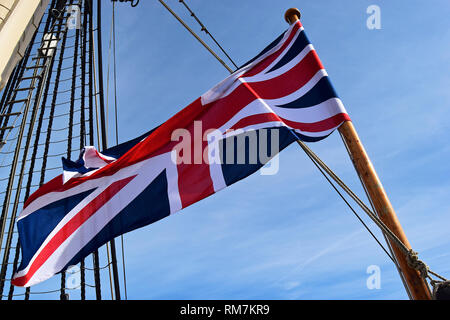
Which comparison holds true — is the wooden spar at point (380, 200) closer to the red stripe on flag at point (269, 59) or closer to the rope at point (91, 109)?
the red stripe on flag at point (269, 59)

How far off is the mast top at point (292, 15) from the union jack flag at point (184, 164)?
0.43 feet

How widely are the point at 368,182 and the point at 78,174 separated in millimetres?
3254

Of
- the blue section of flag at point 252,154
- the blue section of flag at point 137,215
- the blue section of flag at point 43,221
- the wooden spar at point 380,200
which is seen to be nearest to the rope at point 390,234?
the wooden spar at point 380,200

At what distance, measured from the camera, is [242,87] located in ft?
14.0

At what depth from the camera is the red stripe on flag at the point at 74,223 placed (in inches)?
160

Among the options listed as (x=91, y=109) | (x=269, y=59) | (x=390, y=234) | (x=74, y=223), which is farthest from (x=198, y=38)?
(x=91, y=109)

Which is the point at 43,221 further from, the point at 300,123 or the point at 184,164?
the point at 300,123

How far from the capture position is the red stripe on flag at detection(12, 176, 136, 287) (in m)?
4.07

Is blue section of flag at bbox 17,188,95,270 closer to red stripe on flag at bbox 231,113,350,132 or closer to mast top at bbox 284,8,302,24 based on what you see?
red stripe on flag at bbox 231,113,350,132

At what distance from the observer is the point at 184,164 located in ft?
13.6

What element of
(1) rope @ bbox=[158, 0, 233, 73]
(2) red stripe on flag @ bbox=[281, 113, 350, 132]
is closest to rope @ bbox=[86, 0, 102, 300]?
(1) rope @ bbox=[158, 0, 233, 73]
